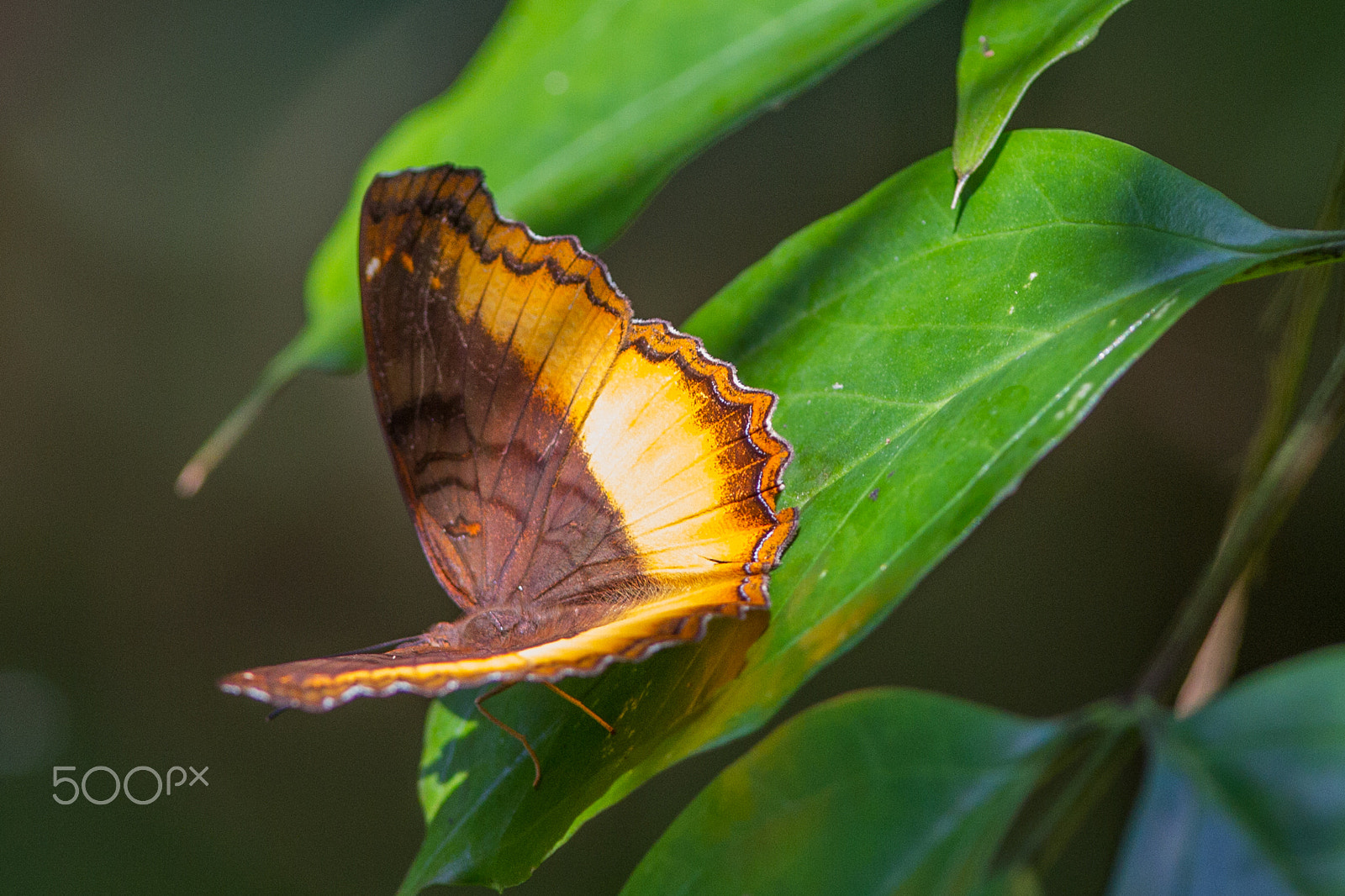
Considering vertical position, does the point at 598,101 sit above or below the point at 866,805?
above

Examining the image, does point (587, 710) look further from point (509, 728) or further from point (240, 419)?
point (240, 419)

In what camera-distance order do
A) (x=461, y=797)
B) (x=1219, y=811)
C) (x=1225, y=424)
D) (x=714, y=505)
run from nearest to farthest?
1. (x=1219, y=811)
2. (x=461, y=797)
3. (x=714, y=505)
4. (x=1225, y=424)

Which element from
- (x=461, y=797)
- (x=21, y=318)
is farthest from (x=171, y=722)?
(x=461, y=797)

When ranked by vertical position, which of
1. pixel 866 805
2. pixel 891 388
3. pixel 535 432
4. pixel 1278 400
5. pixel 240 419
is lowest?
pixel 1278 400

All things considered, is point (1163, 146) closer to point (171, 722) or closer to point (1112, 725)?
point (1112, 725)

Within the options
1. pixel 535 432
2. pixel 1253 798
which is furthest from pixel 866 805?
pixel 535 432

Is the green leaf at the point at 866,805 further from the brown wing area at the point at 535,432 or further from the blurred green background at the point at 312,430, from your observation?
the blurred green background at the point at 312,430
